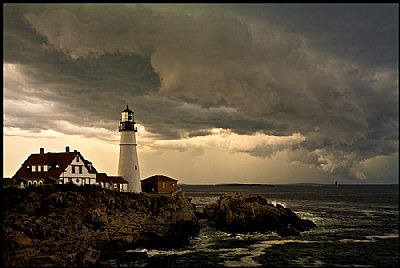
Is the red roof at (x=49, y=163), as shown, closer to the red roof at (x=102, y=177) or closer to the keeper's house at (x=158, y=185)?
the red roof at (x=102, y=177)

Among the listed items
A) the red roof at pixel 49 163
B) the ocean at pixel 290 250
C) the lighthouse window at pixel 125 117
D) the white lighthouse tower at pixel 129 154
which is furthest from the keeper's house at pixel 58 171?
the ocean at pixel 290 250

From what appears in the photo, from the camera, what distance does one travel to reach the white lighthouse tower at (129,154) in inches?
1352

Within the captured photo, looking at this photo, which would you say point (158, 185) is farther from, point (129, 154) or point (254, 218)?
point (254, 218)

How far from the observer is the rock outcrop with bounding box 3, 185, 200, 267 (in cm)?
2127

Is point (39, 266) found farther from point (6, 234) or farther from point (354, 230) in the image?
point (354, 230)

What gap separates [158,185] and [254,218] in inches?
369

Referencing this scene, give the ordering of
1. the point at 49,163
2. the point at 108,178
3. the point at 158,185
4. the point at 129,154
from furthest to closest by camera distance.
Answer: the point at 158,185, the point at 129,154, the point at 108,178, the point at 49,163

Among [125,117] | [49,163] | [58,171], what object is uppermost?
[125,117]

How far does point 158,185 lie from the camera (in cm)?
3666

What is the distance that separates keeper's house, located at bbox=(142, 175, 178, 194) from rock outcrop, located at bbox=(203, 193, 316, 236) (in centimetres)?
525

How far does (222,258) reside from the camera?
23.4m

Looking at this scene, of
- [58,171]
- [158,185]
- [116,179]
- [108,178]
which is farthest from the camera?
[158,185]

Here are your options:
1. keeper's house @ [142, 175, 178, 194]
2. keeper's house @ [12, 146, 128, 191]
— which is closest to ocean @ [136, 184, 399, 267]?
keeper's house @ [142, 175, 178, 194]

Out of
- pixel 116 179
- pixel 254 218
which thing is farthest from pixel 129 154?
pixel 254 218
